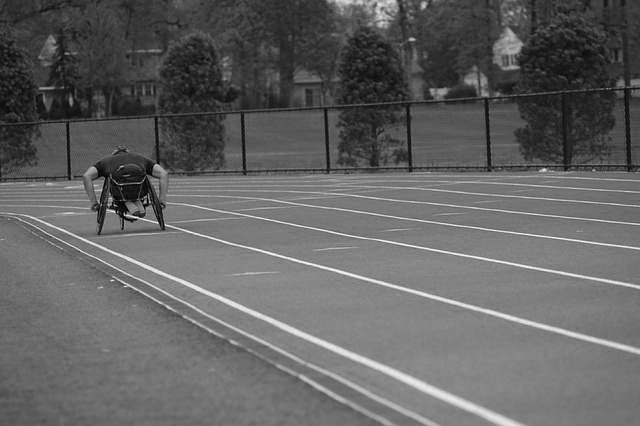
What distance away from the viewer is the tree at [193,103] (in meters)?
38.8

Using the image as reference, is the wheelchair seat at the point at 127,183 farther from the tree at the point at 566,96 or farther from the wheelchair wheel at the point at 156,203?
the tree at the point at 566,96

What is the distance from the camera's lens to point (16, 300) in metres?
12.3

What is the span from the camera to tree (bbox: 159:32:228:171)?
38.8 m

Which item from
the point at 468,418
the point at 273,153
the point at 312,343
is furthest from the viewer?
the point at 273,153

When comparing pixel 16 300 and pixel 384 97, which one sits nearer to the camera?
pixel 16 300

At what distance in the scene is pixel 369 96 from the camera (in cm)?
3728

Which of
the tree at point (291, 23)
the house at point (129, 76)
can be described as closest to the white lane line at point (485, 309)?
the house at point (129, 76)

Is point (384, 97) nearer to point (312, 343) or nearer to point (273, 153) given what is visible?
point (273, 153)

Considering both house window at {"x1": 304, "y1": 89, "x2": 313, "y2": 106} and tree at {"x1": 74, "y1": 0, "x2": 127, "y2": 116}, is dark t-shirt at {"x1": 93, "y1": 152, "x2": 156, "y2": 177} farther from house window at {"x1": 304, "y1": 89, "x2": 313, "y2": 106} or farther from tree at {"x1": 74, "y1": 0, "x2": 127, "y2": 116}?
house window at {"x1": 304, "y1": 89, "x2": 313, "y2": 106}

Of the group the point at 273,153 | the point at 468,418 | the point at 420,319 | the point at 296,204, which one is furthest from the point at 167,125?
the point at 468,418

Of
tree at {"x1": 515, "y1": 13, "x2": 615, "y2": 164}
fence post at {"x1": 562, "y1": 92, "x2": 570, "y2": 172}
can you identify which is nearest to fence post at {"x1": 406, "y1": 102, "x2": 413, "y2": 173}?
tree at {"x1": 515, "y1": 13, "x2": 615, "y2": 164}

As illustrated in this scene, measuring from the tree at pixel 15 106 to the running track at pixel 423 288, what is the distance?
16.3 metres

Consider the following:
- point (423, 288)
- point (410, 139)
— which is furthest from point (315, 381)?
point (410, 139)

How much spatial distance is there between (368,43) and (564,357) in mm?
29679
